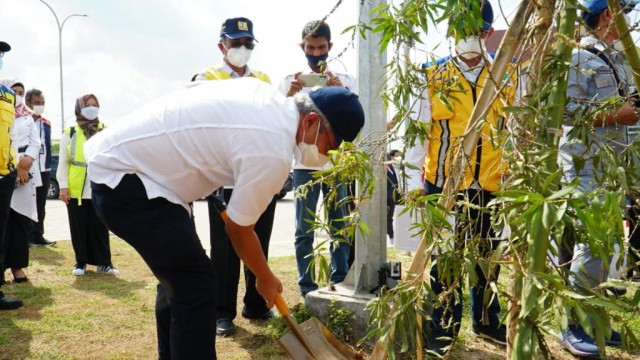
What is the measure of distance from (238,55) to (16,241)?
262 centimetres

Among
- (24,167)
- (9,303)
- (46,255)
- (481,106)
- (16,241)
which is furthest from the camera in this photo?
(46,255)

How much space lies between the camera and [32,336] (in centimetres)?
367

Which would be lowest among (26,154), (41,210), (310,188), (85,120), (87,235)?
(87,235)

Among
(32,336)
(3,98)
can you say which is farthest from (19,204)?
(32,336)

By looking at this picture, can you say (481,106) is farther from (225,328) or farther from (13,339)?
(13,339)

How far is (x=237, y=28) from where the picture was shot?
4129 mm

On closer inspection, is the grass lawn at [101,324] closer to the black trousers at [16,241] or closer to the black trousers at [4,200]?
the black trousers at [16,241]

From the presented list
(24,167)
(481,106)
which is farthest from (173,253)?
(24,167)

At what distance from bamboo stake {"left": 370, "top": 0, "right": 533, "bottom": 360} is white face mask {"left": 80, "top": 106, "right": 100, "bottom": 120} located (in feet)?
14.3

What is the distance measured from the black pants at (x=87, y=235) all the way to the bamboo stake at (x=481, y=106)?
4427 millimetres

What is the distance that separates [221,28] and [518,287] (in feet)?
10.7

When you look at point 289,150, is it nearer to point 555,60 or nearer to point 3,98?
point 555,60

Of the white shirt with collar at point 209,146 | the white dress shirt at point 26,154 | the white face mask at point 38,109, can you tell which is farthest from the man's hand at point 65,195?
the white shirt with collar at point 209,146

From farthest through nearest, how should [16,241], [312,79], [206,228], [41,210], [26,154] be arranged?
1. [206,228]
2. [41,210]
3. [26,154]
4. [16,241]
5. [312,79]
